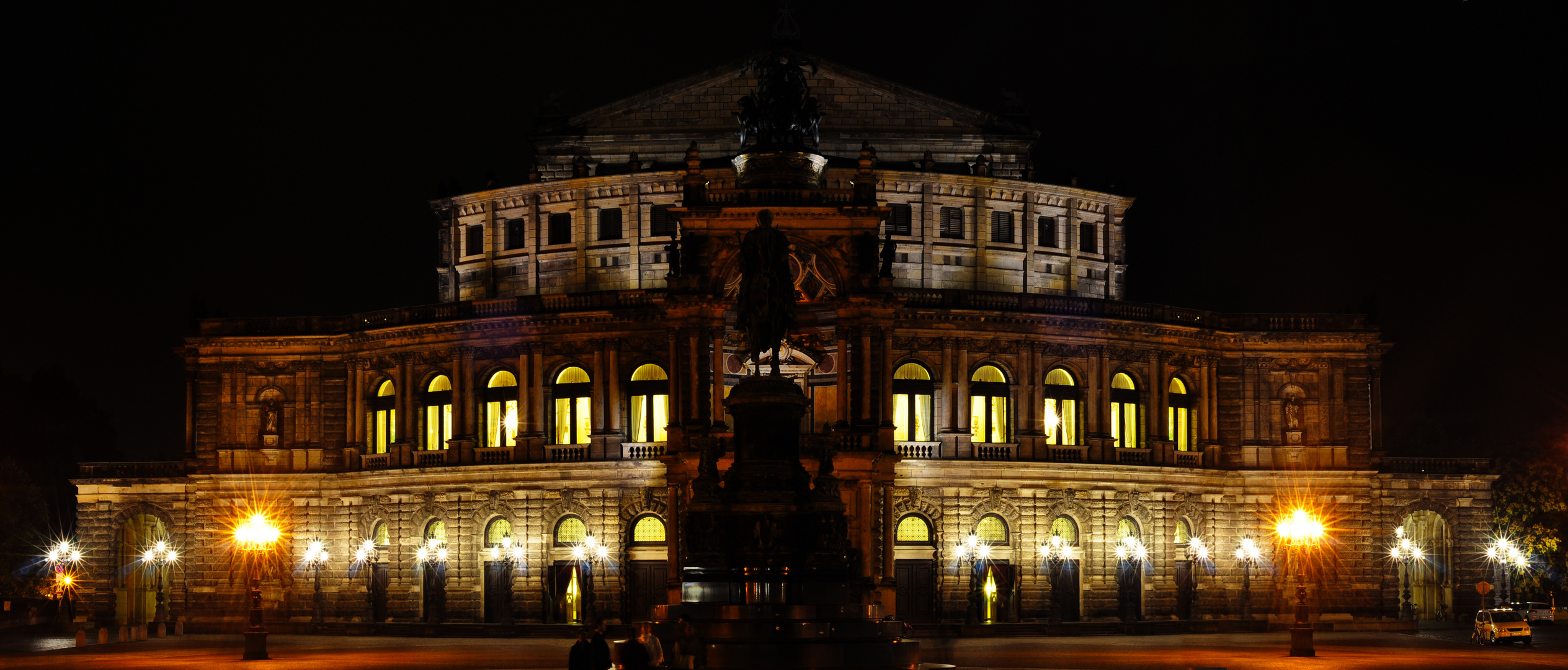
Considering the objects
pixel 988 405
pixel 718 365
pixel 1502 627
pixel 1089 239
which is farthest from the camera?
pixel 1089 239

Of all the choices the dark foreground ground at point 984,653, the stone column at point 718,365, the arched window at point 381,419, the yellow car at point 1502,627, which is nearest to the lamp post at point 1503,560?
the dark foreground ground at point 984,653

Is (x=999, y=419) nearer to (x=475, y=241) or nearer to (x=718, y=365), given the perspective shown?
(x=718, y=365)

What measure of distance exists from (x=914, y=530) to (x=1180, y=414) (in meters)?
13.9

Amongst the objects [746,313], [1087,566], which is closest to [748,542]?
[746,313]

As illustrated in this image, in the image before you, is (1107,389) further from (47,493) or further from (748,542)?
(47,493)

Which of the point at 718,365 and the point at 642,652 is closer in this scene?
the point at 642,652

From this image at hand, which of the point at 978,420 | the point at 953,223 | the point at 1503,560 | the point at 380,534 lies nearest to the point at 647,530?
the point at 380,534

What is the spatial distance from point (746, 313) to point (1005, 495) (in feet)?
130

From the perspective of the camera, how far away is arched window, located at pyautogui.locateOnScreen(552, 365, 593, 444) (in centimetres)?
8612

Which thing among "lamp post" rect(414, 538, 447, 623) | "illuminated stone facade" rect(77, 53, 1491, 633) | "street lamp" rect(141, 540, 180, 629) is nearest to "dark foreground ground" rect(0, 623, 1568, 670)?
"lamp post" rect(414, 538, 447, 623)

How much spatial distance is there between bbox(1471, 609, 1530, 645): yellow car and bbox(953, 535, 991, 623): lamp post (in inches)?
753

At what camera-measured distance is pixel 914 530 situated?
83.9 metres

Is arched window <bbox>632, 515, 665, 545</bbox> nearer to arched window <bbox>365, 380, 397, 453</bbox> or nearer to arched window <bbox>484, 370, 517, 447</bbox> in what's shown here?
arched window <bbox>484, 370, 517, 447</bbox>

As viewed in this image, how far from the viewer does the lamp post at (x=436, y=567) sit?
87.0m
